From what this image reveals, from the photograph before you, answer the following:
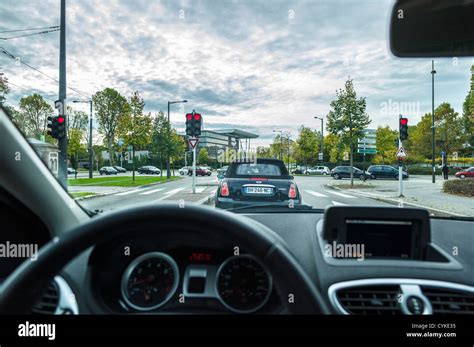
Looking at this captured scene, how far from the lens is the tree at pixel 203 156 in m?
2.79

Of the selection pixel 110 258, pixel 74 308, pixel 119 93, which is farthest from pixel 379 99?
pixel 74 308

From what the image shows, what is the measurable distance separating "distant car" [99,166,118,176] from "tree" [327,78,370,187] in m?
1.92

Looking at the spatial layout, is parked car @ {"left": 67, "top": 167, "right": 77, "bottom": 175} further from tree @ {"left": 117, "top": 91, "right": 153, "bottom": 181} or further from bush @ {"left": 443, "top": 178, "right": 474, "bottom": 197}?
bush @ {"left": 443, "top": 178, "right": 474, "bottom": 197}

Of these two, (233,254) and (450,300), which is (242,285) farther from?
(450,300)

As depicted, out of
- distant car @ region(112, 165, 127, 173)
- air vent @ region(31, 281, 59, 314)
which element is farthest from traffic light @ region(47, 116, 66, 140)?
air vent @ region(31, 281, 59, 314)

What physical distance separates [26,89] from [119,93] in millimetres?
529

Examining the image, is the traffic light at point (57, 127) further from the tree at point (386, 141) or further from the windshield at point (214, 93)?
the tree at point (386, 141)

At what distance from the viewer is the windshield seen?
192 cm

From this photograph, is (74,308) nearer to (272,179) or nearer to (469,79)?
(272,179)

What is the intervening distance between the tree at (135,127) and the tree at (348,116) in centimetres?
144

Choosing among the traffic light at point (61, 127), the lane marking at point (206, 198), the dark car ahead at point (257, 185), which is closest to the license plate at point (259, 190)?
the dark car ahead at point (257, 185)

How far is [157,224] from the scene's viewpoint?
108 centimetres

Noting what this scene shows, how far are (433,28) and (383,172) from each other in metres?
2.06

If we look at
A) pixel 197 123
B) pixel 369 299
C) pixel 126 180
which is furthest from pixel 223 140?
pixel 369 299
